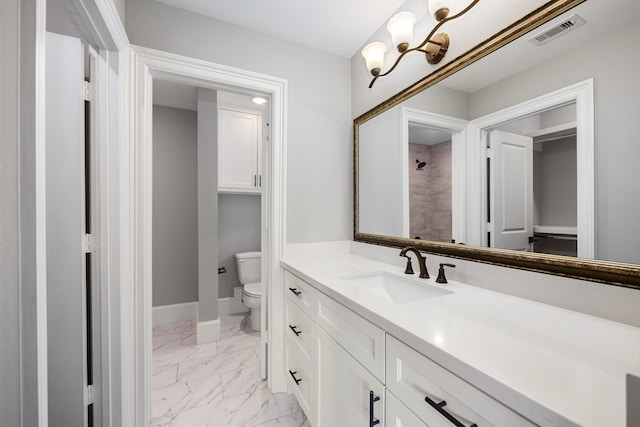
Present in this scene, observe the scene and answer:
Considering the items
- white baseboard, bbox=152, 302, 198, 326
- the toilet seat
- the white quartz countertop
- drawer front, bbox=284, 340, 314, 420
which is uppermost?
the white quartz countertop

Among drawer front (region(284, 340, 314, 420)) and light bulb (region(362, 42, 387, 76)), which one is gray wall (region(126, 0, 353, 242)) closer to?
light bulb (region(362, 42, 387, 76))

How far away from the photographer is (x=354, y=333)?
3.11ft

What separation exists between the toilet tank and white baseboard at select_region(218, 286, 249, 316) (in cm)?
31

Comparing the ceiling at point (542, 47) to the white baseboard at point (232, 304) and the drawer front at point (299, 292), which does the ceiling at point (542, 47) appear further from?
the white baseboard at point (232, 304)

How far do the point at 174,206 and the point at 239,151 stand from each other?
3.18ft

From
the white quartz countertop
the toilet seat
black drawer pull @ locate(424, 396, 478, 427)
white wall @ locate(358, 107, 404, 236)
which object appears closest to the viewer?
the white quartz countertop

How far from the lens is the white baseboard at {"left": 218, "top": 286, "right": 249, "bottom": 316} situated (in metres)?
3.03

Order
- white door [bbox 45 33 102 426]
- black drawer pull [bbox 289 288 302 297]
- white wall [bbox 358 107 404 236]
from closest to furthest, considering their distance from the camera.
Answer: white door [bbox 45 33 102 426] < black drawer pull [bbox 289 288 302 297] < white wall [bbox 358 107 404 236]

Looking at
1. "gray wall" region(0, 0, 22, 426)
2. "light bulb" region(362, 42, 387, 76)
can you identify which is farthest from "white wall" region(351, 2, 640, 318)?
"gray wall" region(0, 0, 22, 426)

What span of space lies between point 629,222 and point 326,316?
1032 millimetres

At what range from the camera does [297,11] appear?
1544mm

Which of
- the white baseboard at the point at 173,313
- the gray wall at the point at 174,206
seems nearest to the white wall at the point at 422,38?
the gray wall at the point at 174,206

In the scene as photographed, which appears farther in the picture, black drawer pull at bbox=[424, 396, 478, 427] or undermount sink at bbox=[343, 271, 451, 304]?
undermount sink at bbox=[343, 271, 451, 304]

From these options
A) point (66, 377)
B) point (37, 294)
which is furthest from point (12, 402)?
point (66, 377)
